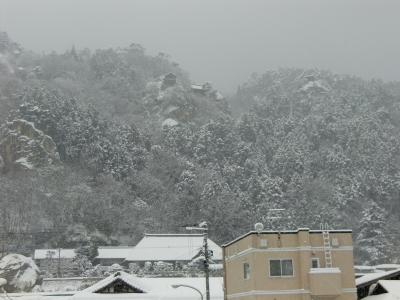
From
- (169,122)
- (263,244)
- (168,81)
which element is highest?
(168,81)

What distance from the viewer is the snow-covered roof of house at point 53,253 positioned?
7206cm

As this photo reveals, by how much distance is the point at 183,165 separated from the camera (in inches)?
3814

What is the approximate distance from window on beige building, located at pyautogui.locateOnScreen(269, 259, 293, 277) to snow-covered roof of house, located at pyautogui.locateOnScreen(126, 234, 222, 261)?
3845 centimetres

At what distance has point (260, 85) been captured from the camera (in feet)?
614

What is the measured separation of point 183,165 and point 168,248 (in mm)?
26493

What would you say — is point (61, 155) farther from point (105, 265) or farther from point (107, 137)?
point (105, 265)

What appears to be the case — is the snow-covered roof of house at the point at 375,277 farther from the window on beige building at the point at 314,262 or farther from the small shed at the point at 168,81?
the small shed at the point at 168,81

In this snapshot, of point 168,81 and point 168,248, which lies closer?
point 168,248

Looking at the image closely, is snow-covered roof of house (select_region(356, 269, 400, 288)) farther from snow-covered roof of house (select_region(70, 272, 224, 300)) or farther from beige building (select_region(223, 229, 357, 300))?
snow-covered roof of house (select_region(70, 272, 224, 300))

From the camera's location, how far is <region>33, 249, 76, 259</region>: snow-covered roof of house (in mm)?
72062

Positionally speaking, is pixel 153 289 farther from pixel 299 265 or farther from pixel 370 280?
pixel 370 280

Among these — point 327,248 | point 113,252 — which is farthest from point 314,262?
point 113,252

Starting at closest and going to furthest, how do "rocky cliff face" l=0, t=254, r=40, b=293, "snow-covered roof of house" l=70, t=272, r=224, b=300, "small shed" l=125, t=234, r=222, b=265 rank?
"snow-covered roof of house" l=70, t=272, r=224, b=300 → "rocky cliff face" l=0, t=254, r=40, b=293 → "small shed" l=125, t=234, r=222, b=265

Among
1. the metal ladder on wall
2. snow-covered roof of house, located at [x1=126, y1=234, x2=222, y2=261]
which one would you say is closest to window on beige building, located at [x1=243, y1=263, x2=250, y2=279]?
the metal ladder on wall
